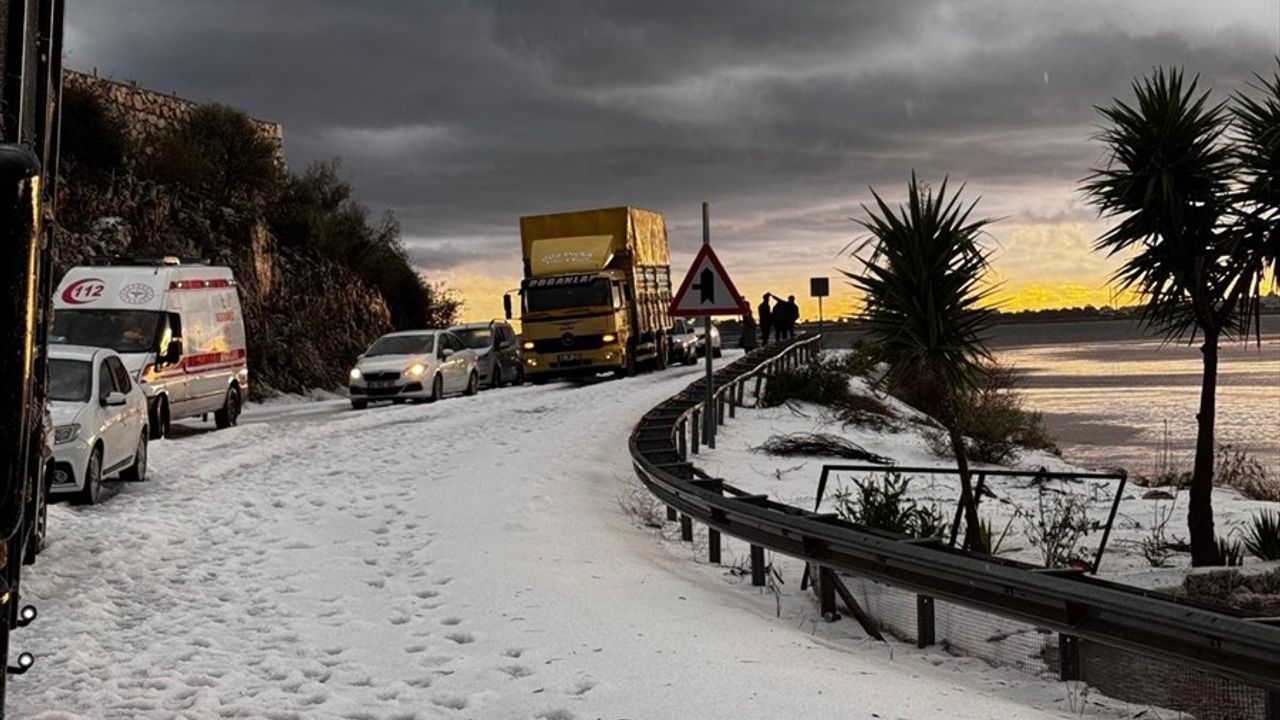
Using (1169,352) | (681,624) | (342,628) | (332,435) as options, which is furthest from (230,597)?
(1169,352)

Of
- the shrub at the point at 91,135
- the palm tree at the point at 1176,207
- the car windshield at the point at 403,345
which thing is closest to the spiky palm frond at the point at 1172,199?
the palm tree at the point at 1176,207

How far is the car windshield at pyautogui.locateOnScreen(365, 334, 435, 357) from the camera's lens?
3030 centimetres

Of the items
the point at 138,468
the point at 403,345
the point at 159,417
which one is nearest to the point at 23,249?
the point at 138,468

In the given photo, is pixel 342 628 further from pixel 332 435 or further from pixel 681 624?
pixel 332 435

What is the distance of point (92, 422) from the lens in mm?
13375

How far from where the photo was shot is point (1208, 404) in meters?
16.8

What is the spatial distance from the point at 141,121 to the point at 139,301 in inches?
899

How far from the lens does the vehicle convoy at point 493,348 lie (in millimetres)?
36531

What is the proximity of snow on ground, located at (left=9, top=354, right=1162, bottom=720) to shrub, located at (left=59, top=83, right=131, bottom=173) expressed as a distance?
913 inches

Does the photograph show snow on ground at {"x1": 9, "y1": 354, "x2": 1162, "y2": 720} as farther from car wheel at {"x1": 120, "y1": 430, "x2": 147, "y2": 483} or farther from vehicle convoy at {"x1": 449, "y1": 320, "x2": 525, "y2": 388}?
vehicle convoy at {"x1": 449, "y1": 320, "x2": 525, "y2": 388}

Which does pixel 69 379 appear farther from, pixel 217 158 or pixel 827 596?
pixel 217 158

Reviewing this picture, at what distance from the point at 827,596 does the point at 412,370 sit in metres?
21.5

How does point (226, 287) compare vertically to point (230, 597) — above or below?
above

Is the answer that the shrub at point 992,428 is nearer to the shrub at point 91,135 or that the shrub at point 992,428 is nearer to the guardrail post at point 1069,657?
the guardrail post at point 1069,657
